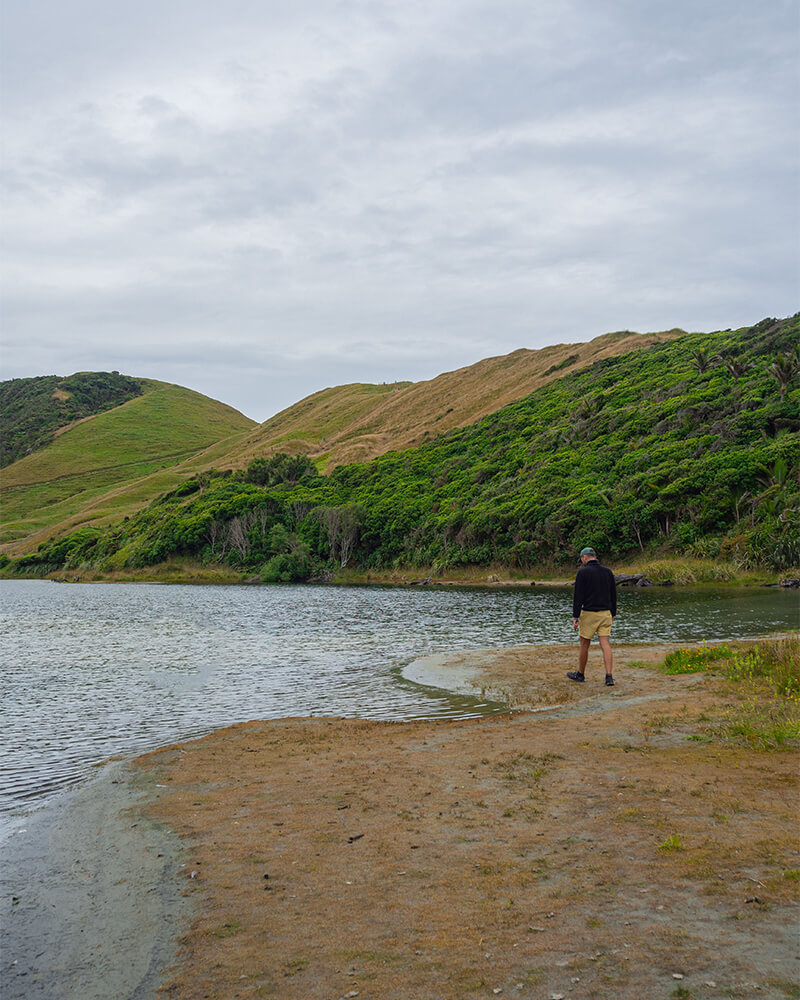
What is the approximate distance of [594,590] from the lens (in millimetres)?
14398

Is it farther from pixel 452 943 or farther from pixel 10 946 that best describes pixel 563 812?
pixel 10 946

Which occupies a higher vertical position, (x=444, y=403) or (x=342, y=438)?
(x=444, y=403)

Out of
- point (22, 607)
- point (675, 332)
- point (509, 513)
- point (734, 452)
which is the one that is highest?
point (675, 332)

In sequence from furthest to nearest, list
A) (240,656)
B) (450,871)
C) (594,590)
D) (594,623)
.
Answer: (240,656)
(594,623)
(594,590)
(450,871)

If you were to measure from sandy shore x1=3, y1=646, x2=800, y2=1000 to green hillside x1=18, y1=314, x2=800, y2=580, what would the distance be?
42841 mm

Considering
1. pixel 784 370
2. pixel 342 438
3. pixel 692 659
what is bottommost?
pixel 692 659

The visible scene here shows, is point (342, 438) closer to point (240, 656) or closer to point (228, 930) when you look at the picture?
point (240, 656)

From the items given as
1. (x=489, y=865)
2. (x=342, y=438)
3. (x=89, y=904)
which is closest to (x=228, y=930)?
(x=89, y=904)

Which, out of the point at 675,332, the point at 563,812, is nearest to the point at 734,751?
the point at 563,812

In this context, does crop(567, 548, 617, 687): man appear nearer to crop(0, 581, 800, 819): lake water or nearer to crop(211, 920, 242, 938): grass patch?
crop(0, 581, 800, 819): lake water

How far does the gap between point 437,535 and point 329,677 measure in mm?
61841

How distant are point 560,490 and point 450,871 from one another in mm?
65577

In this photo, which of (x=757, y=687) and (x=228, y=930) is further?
(x=757, y=687)

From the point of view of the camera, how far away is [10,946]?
525 cm
